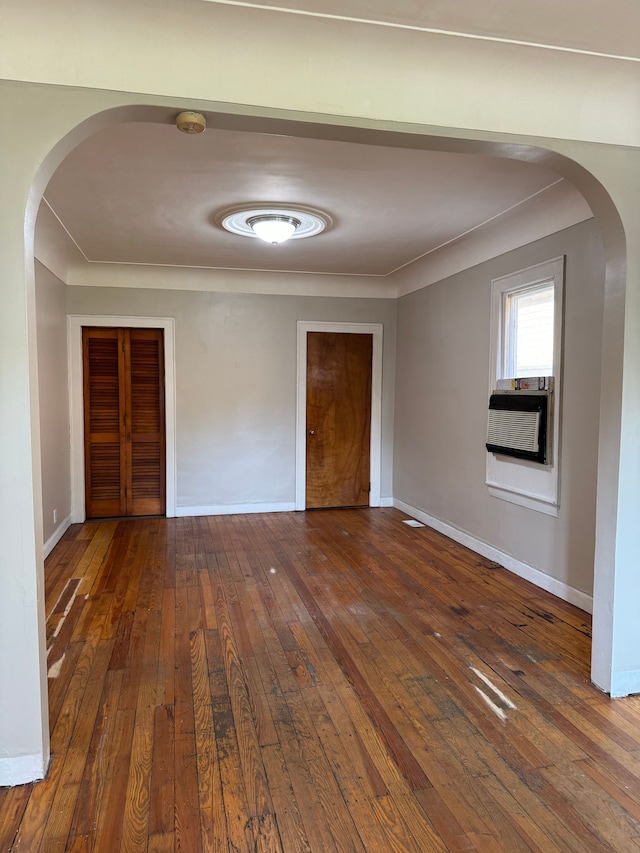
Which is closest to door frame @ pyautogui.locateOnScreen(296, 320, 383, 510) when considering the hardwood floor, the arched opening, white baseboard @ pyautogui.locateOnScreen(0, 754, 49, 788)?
the hardwood floor

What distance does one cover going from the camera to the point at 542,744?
215 centimetres

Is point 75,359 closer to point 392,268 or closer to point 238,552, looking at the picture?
→ point 238,552

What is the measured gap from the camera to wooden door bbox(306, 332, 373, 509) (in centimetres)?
614

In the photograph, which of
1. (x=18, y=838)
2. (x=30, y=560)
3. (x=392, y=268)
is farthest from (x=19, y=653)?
(x=392, y=268)

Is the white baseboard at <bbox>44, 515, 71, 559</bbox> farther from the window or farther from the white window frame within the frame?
the window

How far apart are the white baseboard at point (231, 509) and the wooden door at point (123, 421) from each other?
0.96 ft

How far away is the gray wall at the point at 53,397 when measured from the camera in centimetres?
445

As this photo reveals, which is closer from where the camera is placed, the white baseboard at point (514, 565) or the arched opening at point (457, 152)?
the arched opening at point (457, 152)

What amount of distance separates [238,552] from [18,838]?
2955 millimetres

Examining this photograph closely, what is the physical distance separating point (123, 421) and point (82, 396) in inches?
18.9

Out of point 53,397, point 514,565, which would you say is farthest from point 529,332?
point 53,397

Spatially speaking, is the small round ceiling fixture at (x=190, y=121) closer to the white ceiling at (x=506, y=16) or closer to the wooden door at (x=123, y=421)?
the white ceiling at (x=506, y=16)

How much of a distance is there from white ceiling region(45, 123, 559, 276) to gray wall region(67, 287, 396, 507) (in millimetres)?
983

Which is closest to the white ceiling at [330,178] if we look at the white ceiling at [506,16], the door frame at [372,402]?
the white ceiling at [506,16]
